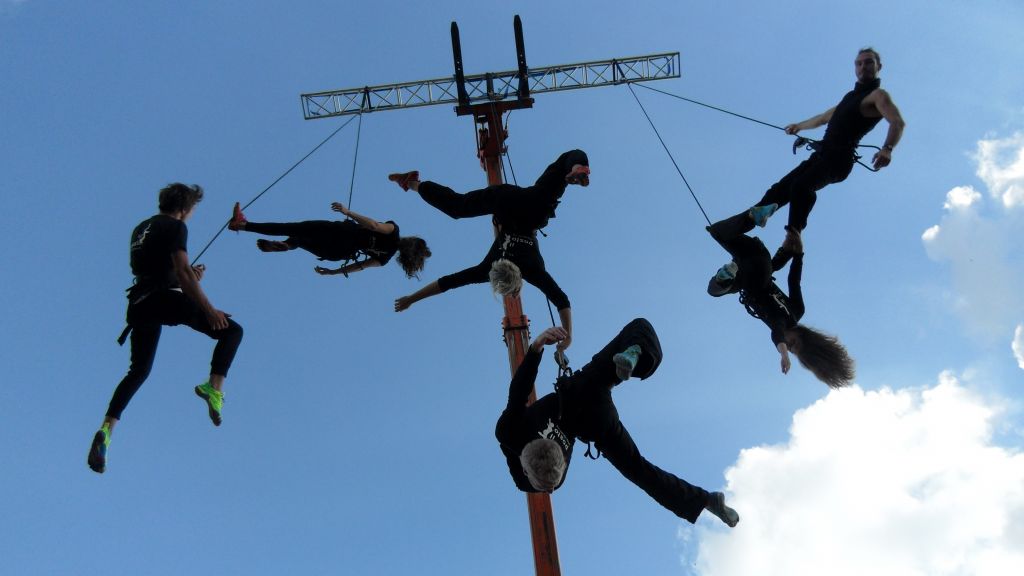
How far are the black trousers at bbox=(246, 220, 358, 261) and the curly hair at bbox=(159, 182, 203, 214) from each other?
3.95ft

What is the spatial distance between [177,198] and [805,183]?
168 inches

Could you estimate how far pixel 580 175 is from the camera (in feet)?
21.0

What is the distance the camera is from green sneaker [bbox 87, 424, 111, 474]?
18.0 ft

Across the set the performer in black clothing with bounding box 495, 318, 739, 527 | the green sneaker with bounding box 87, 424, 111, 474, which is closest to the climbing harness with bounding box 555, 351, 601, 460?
the performer in black clothing with bounding box 495, 318, 739, 527

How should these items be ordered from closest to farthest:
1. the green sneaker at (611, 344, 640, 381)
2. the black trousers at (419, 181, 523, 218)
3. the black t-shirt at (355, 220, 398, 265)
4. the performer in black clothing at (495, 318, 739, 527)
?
1. the performer in black clothing at (495, 318, 739, 527)
2. the green sneaker at (611, 344, 640, 381)
3. the black trousers at (419, 181, 523, 218)
4. the black t-shirt at (355, 220, 398, 265)

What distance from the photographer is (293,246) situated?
283 inches

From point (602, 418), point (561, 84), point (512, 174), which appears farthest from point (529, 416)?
point (561, 84)

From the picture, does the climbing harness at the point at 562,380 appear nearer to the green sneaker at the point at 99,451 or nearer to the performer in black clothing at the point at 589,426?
the performer in black clothing at the point at 589,426

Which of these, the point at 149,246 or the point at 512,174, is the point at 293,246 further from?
the point at 512,174

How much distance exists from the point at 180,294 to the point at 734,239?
384 centimetres

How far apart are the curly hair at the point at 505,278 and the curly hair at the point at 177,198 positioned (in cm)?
200

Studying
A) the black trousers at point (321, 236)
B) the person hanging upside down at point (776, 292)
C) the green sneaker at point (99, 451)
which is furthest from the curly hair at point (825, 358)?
the green sneaker at point (99, 451)

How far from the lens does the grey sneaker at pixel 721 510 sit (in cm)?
584

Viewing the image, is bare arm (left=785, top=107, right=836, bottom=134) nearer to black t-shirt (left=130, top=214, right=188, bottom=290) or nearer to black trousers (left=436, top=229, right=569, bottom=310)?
black trousers (left=436, top=229, right=569, bottom=310)
